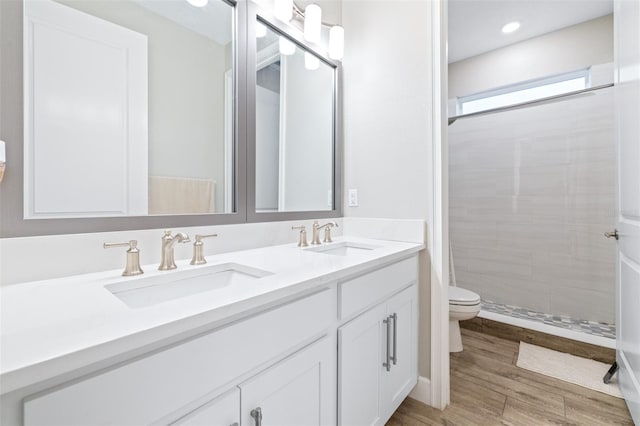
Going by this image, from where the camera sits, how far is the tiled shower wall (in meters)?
2.23

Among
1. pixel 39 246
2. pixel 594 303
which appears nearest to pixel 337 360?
pixel 39 246

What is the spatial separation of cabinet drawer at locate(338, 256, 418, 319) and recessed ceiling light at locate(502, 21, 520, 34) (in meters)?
2.38

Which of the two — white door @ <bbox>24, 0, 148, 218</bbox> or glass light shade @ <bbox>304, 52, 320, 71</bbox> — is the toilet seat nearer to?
glass light shade @ <bbox>304, 52, 320, 71</bbox>

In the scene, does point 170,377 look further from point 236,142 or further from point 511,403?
point 511,403

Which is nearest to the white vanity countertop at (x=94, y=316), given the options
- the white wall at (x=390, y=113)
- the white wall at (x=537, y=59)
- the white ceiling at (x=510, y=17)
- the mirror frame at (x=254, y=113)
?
the mirror frame at (x=254, y=113)

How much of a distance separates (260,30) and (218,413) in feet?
5.17

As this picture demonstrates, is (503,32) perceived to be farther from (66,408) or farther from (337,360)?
(66,408)

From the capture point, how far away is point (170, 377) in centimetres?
53

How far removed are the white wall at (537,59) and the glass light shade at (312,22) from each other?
2.15m

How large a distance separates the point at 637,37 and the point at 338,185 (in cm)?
148

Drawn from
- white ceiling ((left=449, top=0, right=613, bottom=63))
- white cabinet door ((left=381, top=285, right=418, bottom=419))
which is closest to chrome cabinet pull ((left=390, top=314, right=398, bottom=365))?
white cabinet door ((left=381, top=285, right=418, bottom=419))

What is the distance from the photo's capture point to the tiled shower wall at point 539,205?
2.23m

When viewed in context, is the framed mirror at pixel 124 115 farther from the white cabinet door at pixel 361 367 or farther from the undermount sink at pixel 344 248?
the white cabinet door at pixel 361 367

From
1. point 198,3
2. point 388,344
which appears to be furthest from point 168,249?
point 198,3
